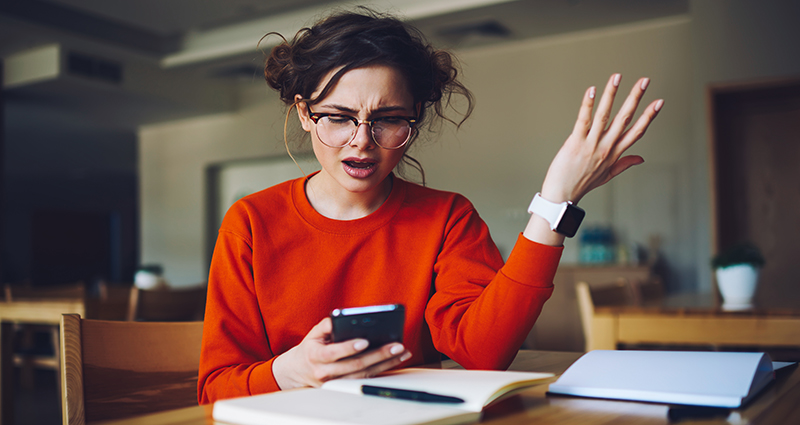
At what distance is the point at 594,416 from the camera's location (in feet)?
1.91

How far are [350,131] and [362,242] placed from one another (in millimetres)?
189

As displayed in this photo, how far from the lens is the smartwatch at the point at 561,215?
0.77 meters

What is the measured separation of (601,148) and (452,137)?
211 inches

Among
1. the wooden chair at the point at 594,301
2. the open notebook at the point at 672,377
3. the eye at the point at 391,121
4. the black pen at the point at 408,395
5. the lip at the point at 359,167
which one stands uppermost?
the eye at the point at 391,121

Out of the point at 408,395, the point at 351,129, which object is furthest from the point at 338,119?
the point at 408,395

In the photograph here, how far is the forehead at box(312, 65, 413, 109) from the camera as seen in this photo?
97 centimetres

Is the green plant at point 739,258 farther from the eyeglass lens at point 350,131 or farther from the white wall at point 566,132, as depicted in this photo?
the white wall at point 566,132

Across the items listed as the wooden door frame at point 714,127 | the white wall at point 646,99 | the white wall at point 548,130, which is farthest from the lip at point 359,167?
the white wall at point 548,130

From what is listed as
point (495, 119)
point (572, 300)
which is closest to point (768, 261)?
point (572, 300)

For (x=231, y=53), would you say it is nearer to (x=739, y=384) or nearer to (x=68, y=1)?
(x=68, y=1)

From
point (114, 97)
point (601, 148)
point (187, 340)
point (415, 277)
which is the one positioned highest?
point (114, 97)

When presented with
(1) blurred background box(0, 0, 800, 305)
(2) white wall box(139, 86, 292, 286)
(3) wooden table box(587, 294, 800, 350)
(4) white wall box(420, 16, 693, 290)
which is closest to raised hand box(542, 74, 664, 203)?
(3) wooden table box(587, 294, 800, 350)

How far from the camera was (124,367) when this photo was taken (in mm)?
965

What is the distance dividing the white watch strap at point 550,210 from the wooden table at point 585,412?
0.20 meters
